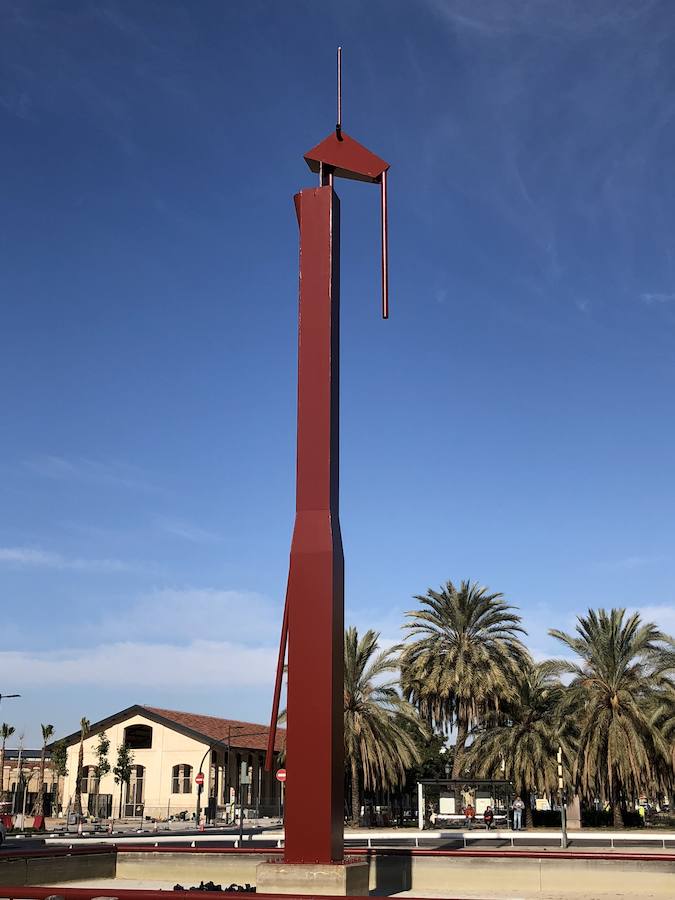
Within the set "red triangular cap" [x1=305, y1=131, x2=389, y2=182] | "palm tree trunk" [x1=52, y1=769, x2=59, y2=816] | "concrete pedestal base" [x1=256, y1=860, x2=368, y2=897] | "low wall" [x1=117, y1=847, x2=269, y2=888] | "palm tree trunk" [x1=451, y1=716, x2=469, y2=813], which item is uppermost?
"red triangular cap" [x1=305, y1=131, x2=389, y2=182]

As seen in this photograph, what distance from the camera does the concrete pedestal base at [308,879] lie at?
14.2 metres

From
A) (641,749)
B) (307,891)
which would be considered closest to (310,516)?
(307,891)

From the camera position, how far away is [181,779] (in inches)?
2677

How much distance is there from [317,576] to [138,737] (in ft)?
192

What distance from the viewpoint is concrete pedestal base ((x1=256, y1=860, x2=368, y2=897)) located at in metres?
Answer: 14.2

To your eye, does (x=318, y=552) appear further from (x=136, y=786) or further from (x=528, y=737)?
(x=136, y=786)

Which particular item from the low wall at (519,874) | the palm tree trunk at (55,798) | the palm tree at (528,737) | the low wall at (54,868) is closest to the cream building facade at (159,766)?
the palm tree trunk at (55,798)

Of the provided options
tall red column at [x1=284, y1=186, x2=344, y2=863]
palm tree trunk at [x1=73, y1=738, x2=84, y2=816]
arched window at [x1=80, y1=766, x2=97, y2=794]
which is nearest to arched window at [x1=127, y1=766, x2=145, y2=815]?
arched window at [x1=80, y1=766, x2=97, y2=794]

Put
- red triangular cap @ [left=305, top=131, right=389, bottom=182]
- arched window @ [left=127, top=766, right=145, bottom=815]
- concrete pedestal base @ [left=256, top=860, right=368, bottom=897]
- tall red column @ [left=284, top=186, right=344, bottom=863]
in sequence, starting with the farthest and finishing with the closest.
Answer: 1. arched window @ [left=127, top=766, right=145, bottom=815]
2. red triangular cap @ [left=305, top=131, right=389, bottom=182]
3. tall red column @ [left=284, top=186, right=344, bottom=863]
4. concrete pedestal base @ [left=256, top=860, right=368, bottom=897]

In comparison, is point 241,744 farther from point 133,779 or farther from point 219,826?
point 219,826

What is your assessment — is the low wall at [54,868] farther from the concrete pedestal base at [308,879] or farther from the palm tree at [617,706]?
the palm tree at [617,706]

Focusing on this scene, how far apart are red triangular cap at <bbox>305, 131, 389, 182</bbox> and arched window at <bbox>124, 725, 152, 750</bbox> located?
5905 cm

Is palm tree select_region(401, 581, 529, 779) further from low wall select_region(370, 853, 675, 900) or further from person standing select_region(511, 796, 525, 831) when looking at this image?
low wall select_region(370, 853, 675, 900)

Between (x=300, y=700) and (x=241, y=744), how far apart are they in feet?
191
